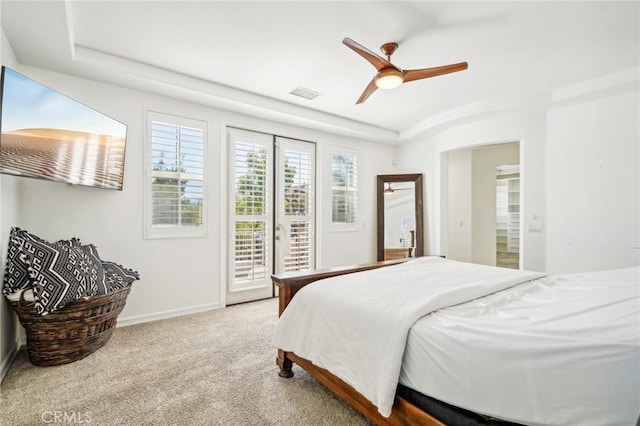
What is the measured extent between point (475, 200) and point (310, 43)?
5067mm

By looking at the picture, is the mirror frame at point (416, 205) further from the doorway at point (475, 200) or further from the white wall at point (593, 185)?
the white wall at point (593, 185)

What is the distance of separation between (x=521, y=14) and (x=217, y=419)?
340cm

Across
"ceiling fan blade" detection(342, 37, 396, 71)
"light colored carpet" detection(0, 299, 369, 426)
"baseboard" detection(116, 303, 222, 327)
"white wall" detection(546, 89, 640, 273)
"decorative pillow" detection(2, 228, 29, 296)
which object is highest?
"ceiling fan blade" detection(342, 37, 396, 71)

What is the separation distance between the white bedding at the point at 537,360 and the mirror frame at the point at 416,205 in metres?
3.66

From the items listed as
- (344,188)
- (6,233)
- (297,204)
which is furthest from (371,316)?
(344,188)

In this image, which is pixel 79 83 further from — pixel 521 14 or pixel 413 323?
pixel 521 14

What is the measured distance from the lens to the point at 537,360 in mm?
1076

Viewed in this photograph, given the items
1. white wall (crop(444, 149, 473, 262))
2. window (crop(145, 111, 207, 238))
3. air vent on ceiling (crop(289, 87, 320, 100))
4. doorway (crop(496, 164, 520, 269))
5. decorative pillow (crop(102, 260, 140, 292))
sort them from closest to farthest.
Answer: decorative pillow (crop(102, 260, 140, 292))
window (crop(145, 111, 207, 238))
air vent on ceiling (crop(289, 87, 320, 100))
white wall (crop(444, 149, 473, 262))
doorway (crop(496, 164, 520, 269))

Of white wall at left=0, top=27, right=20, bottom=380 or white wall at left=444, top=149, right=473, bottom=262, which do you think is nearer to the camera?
white wall at left=0, top=27, right=20, bottom=380

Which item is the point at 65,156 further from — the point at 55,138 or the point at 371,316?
the point at 371,316

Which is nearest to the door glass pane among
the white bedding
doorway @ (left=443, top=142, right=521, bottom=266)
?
the white bedding

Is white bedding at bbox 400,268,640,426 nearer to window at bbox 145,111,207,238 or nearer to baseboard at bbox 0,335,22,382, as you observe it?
baseboard at bbox 0,335,22,382

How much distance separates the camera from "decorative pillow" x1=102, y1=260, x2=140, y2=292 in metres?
2.61

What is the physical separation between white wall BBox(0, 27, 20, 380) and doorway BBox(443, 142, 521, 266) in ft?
19.4
